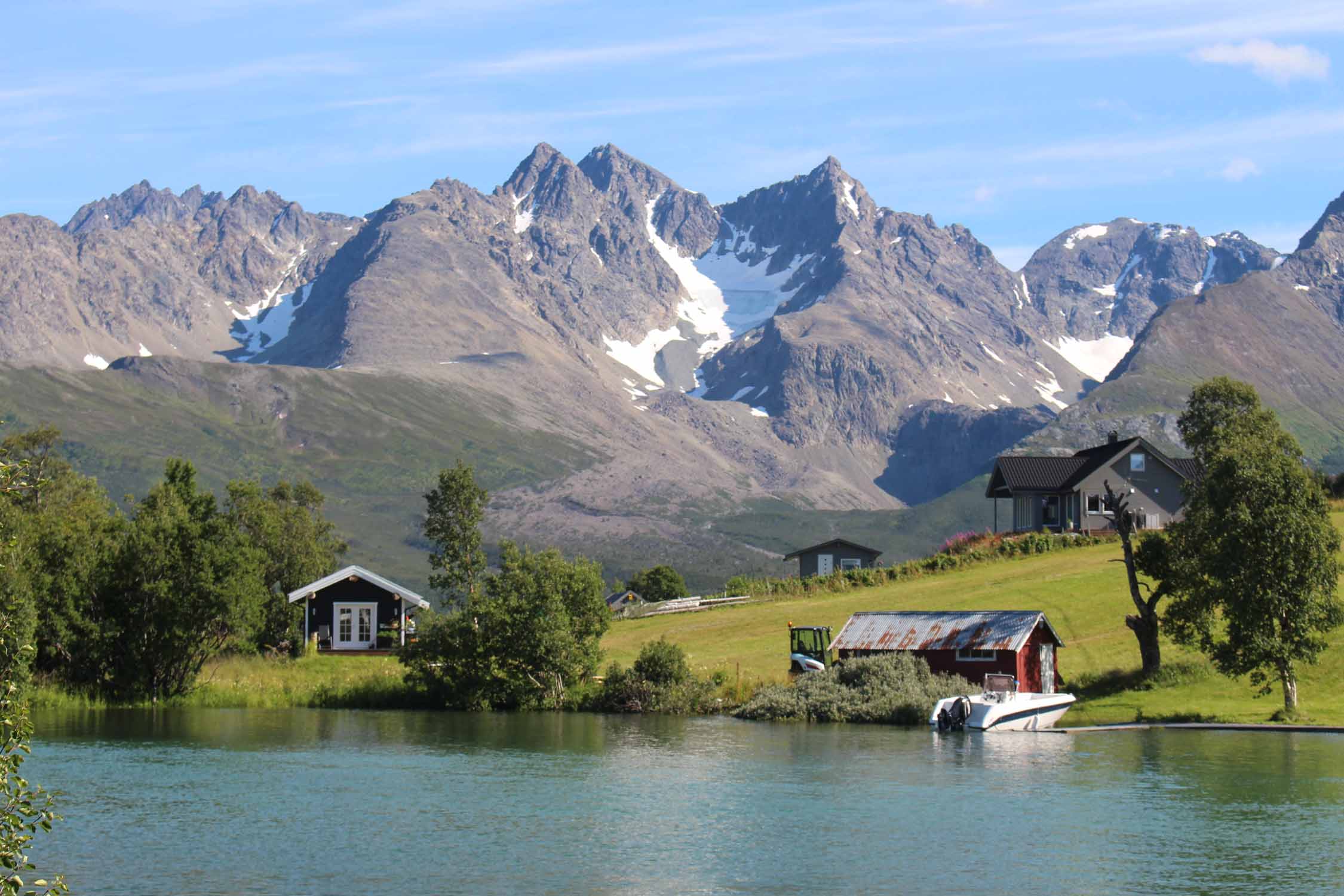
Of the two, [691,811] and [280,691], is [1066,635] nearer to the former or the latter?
[691,811]

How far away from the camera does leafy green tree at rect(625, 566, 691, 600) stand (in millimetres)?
171750

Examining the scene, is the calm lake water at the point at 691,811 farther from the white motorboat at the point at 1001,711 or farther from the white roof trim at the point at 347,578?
the white roof trim at the point at 347,578

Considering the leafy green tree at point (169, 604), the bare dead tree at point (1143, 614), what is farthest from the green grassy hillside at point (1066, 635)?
the leafy green tree at point (169, 604)

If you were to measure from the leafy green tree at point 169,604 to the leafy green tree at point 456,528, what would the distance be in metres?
12.2

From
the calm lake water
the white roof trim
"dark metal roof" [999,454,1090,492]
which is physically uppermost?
"dark metal roof" [999,454,1090,492]

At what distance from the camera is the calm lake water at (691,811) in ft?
113

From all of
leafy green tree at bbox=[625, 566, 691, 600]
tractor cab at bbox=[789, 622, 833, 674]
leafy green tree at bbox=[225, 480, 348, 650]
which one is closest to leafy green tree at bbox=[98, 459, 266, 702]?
leafy green tree at bbox=[225, 480, 348, 650]

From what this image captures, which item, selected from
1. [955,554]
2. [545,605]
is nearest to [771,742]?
[545,605]

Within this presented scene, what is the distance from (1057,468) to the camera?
11312cm

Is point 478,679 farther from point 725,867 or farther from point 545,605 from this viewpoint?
point 725,867

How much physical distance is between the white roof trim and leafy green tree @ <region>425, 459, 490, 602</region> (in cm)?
724

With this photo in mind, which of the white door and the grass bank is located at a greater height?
the white door

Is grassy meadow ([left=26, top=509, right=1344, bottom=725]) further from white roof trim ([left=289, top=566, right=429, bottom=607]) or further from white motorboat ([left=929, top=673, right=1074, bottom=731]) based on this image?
white roof trim ([left=289, top=566, right=429, bottom=607])

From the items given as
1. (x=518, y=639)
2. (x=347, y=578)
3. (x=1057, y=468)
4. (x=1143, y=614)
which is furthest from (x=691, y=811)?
(x=1057, y=468)
